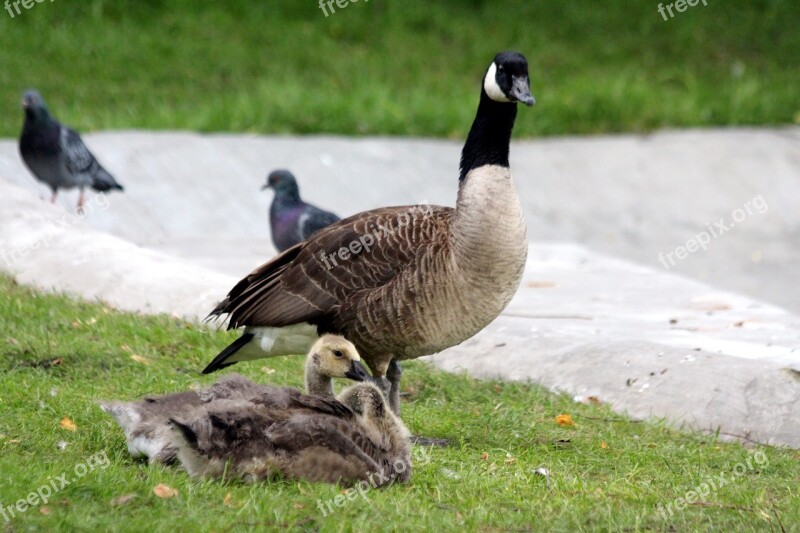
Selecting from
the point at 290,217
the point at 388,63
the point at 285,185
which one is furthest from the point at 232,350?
the point at 388,63

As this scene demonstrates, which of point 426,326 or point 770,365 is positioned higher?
point 426,326

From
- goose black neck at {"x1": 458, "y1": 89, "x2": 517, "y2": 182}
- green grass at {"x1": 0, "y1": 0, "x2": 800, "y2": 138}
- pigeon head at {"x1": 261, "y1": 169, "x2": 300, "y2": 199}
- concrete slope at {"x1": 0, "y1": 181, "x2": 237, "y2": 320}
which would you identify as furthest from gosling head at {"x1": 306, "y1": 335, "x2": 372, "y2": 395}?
green grass at {"x1": 0, "y1": 0, "x2": 800, "y2": 138}

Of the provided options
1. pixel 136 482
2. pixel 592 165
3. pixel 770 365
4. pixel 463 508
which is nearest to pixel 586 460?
pixel 463 508

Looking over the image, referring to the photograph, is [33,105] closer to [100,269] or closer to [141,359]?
[100,269]

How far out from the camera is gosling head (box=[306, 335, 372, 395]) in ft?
20.4

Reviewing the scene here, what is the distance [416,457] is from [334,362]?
624 mm

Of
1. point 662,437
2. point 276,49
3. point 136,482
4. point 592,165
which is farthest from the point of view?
point 276,49

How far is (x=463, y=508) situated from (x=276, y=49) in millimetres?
16383

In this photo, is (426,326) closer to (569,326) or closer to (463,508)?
(463,508)

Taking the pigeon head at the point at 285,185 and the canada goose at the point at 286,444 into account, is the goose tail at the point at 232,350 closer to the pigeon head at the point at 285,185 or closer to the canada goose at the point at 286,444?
the canada goose at the point at 286,444

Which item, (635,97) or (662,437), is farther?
(635,97)

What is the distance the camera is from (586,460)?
258 inches

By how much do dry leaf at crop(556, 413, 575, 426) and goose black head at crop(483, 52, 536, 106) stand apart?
1.92 m

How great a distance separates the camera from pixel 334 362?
20.4ft
